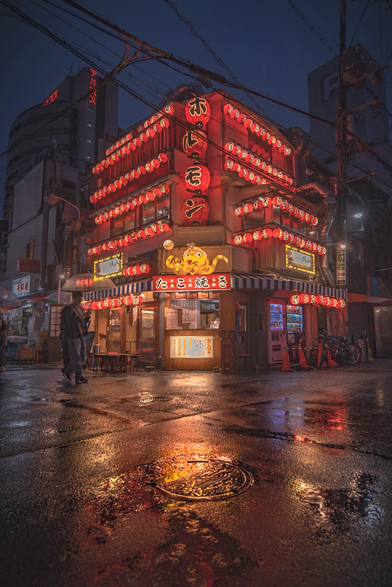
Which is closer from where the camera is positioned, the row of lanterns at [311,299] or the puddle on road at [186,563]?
the puddle on road at [186,563]

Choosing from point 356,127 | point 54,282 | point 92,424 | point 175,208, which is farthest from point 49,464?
point 356,127

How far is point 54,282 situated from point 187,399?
69.7 ft

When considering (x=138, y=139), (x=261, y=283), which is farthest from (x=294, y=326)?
(x=138, y=139)

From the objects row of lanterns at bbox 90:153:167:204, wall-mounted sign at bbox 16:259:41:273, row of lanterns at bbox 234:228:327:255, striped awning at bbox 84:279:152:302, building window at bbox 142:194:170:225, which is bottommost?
striped awning at bbox 84:279:152:302

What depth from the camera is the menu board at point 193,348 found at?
14562mm

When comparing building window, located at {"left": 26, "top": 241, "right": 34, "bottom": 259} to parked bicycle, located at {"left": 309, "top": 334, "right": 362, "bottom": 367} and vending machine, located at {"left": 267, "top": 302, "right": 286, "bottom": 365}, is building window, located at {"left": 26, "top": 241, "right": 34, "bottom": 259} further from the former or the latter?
parked bicycle, located at {"left": 309, "top": 334, "right": 362, "bottom": 367}

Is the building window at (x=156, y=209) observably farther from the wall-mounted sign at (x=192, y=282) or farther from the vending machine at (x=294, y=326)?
the vending machine at (x=294, y=326)

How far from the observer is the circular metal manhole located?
2.84m

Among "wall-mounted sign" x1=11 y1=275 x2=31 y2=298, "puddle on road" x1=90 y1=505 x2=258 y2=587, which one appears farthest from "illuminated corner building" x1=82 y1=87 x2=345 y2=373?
"wall-mounted sign" x1=11 y1=275 x2=31 y2=298

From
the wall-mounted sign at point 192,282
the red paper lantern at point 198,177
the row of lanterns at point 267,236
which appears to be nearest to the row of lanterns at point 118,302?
the wall-mounted sign at point 192,282

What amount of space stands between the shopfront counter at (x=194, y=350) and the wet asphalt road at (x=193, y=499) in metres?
8.45

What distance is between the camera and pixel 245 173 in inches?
629

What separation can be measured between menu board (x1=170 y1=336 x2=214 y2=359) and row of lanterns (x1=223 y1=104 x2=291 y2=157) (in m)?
10.4

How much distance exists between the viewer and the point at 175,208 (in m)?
15.7
